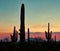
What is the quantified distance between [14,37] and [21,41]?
858 cm

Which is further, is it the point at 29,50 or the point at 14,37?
the point at 14,37

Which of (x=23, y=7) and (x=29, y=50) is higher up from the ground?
(x=23, y=7)

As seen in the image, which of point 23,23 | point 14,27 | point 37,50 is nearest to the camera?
point 23,23

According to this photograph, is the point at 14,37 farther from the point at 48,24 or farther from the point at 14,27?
the point at 48,24

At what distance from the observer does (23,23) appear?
64.4ft

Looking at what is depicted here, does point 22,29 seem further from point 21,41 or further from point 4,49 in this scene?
point 4,49

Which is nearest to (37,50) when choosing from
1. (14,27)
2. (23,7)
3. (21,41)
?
(21,41)

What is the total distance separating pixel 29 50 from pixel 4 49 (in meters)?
2.30

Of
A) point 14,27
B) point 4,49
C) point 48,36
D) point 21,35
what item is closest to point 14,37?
point 14,27

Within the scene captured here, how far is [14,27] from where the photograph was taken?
27219mm

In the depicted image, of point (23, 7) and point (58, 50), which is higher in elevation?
point (23, 7)

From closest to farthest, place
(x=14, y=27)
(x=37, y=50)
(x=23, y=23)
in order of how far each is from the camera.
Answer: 1. (x=23, y=23)
2. (x=37, y=50)
3. (x=14, y=27)

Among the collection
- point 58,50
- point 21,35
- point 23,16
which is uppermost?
point 23,16

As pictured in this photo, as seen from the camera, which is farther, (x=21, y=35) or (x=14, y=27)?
(x=14, y=27)
